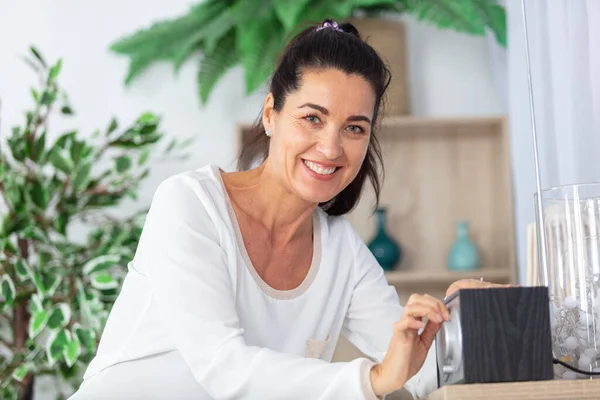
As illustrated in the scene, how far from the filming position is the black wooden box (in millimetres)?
1057

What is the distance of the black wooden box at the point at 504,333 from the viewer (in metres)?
1.06

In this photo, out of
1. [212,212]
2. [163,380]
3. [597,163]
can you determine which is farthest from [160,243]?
[597,163]

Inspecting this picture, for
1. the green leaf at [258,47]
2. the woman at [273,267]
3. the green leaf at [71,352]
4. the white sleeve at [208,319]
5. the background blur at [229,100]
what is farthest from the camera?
the background blur at [229,100]

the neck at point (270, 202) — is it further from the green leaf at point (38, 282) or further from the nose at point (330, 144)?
the green leaf at point (38, 282)

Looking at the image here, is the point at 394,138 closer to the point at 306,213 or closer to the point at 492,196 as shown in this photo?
the point at 492,196

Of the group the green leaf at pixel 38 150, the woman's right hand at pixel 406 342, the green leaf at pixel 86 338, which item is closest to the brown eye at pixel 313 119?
the woman's right hand at pixel 406 342

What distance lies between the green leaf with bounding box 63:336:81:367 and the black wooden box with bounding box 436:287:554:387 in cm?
205

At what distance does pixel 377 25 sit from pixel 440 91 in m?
0.42

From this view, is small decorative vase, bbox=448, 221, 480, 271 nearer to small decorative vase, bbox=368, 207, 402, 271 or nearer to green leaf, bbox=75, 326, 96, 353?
small decorative vase, bbox=368, 207, 402, 271

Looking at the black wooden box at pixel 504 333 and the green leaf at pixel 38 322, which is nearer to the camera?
the black wooden box at pixel 504 333

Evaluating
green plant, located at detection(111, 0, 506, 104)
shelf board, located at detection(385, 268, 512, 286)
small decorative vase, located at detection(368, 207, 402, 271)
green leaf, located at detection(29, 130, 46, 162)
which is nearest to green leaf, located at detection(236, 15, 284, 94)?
green plant, located at detection(111, 0, 506, 104)

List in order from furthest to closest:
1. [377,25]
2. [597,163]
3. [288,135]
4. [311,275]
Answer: [377,25], [597,163], [311,275], [288,135]

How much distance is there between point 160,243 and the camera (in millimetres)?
1465

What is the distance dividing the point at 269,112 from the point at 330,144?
0.83ft
